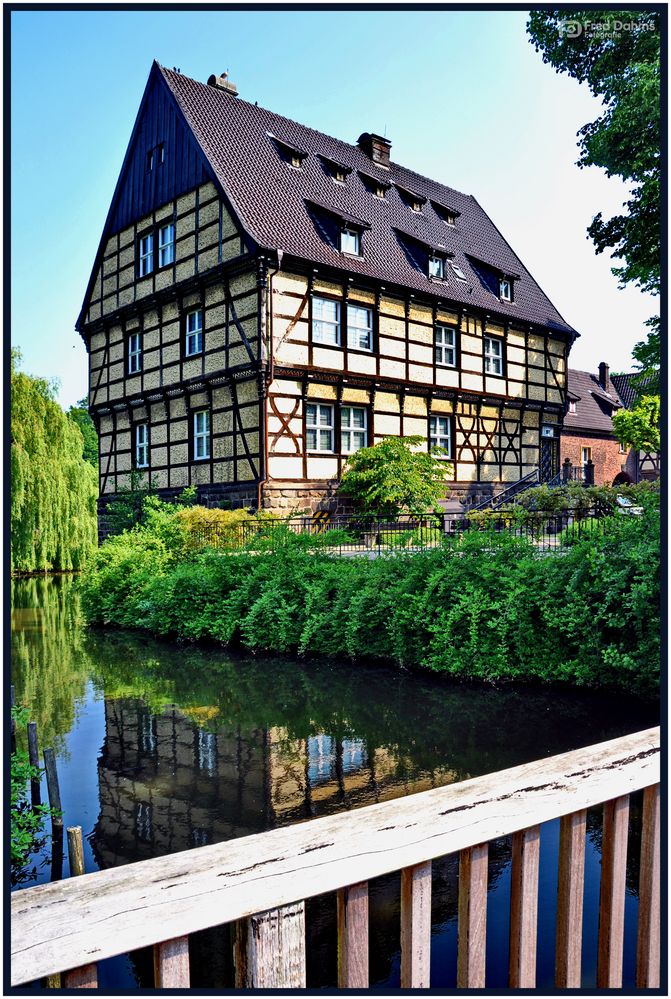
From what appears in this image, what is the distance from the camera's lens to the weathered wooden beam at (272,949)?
4.17 ft

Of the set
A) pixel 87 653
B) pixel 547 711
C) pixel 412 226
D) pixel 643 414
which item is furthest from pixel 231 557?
pixel 643 414

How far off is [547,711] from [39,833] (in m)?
5.26

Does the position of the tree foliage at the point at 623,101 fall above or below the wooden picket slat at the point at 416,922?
above

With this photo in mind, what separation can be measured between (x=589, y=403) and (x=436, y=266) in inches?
530

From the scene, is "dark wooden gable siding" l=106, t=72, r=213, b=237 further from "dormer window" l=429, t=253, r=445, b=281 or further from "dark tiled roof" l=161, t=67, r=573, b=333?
"dormer window" l=429, t=253, r=445, b=281

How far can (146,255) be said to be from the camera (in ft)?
74.6

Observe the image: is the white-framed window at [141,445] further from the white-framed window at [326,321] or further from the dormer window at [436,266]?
the dormer window at [436,266]

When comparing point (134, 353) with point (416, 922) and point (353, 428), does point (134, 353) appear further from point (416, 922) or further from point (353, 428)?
point (416, 922)

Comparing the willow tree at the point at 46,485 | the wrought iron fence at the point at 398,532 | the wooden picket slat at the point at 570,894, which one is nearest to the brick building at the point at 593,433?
the wrought iron fence at the point at 398,532

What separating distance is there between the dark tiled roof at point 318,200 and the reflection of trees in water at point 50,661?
32.7 ft

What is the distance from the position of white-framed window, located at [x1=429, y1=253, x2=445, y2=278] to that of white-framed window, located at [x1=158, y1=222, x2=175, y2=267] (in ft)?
25.5

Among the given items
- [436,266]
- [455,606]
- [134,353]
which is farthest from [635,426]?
[455,606]

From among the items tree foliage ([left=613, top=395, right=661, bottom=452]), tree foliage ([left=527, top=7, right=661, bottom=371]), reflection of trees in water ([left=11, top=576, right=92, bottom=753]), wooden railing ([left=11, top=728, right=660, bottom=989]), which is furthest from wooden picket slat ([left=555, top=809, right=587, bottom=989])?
tree foliage ([left=613, top=395, right=661, bottom=452])

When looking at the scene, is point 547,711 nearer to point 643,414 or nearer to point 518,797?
point 518,797
